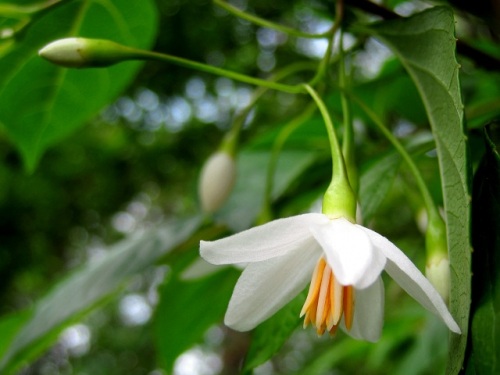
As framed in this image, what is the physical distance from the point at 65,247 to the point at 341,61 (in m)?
5.63

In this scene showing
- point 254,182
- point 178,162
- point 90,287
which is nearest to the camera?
point 90,287

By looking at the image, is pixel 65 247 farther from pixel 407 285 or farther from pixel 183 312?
pixel 407 285

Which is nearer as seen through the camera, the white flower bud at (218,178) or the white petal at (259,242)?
the white petal at (259,242)

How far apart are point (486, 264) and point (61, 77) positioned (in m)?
0.66

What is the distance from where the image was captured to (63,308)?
32.7 inches

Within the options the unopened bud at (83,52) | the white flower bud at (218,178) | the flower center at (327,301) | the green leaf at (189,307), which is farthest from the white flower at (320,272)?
the green leaf at (189,307)

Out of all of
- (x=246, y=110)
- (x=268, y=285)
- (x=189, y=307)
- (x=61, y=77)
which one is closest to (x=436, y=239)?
(x=268, y=285)

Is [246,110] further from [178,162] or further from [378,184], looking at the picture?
[178,162]

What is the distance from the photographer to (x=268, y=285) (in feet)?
1.44

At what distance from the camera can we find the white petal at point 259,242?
0.39 metres

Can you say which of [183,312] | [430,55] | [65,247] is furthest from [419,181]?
[65,247]

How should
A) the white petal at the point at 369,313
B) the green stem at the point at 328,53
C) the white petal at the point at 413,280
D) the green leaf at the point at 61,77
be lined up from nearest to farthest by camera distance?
the white petal at the point at 413,280, the white petal at the point at 369,313, the green stem at the point at 328,53, the green leaf at the point at 61,77

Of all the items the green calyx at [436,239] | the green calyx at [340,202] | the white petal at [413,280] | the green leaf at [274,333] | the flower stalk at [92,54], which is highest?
the flower stalk at [92,54]

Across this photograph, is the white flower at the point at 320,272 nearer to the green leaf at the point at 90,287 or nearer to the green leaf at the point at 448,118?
the green leaf at the point at 448,118
